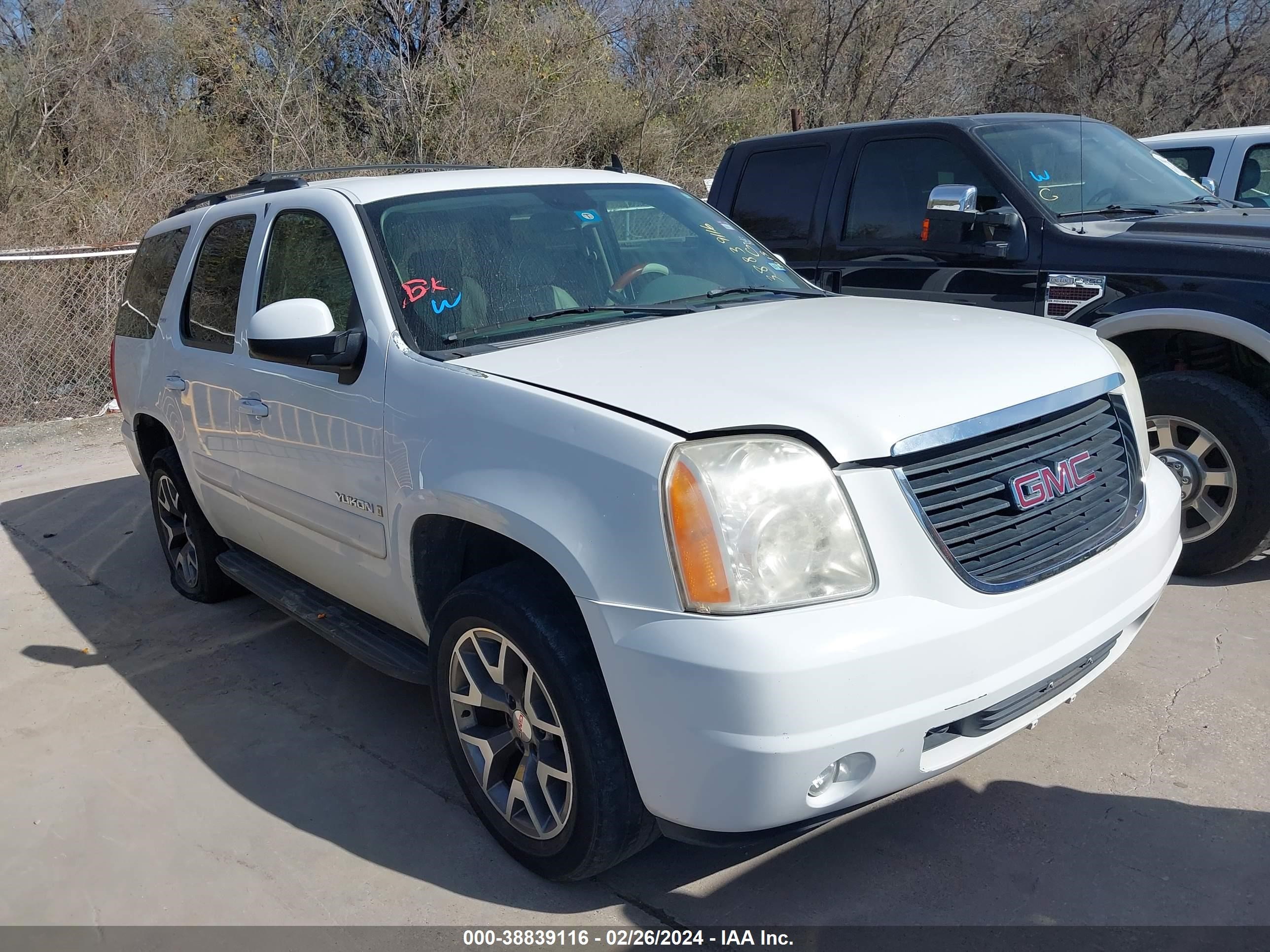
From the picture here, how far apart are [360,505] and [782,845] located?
5.40 ft

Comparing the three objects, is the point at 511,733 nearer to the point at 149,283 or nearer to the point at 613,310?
the point at 613,310

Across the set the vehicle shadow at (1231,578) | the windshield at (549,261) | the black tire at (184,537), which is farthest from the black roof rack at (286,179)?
the vehicle shadow at (1231,578)

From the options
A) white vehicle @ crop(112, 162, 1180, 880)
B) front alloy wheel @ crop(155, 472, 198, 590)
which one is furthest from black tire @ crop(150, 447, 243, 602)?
white vehicle @ crop(112, 162, 1180, 880)

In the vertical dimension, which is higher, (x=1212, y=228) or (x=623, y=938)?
(x=1212, y=228)

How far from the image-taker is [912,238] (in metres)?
5.61

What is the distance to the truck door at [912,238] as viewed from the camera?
5.19m

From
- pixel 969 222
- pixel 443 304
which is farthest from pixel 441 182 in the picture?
pixel 969 222

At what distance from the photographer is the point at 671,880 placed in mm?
2994

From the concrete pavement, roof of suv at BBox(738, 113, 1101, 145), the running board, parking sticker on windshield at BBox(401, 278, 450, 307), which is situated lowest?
the concrete pavement

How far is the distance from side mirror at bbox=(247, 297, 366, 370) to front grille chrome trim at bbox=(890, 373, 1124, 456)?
1.76 meters

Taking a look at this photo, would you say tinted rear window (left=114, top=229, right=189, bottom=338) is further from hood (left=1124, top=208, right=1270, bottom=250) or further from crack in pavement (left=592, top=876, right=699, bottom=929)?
hood (left=1124, top=208, right=1270, bottom=250)

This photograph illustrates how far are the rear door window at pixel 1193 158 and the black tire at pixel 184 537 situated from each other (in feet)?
24.0

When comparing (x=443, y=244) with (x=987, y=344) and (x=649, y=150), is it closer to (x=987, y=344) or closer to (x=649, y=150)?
(x=987, y=344)

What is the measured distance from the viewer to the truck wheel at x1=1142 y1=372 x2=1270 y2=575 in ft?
14.7
